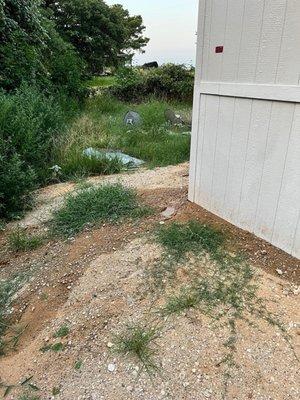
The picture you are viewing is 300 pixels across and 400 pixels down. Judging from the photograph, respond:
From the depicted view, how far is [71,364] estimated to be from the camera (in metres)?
1.58

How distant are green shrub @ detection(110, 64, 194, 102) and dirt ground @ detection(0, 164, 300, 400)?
29.7ft

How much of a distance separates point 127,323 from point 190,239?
2.62 feet

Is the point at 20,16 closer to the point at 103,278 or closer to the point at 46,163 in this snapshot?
the point at 46,163

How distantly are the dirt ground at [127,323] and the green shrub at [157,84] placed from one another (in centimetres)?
905

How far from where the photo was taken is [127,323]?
1754 mm

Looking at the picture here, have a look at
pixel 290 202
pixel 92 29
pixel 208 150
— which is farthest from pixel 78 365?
pixel 92 29

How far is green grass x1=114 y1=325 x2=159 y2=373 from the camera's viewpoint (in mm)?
Answer: 1545

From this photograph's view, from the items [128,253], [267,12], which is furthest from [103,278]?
[267,12]

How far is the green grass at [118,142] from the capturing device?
4.28 meters

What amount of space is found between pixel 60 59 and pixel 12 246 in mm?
5794

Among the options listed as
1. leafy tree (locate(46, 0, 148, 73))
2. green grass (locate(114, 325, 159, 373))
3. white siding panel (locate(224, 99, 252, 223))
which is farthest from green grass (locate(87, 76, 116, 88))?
green grass (locate(114, 325, 159, 373))

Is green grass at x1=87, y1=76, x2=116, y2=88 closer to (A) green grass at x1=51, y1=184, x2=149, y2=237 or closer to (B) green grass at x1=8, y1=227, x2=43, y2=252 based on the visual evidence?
(A) green grass at x1=51, y1=184, x2=149, y2=237

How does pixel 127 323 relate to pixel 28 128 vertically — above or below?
below

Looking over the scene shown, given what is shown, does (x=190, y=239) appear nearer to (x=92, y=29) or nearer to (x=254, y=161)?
(x=254, y=161)
